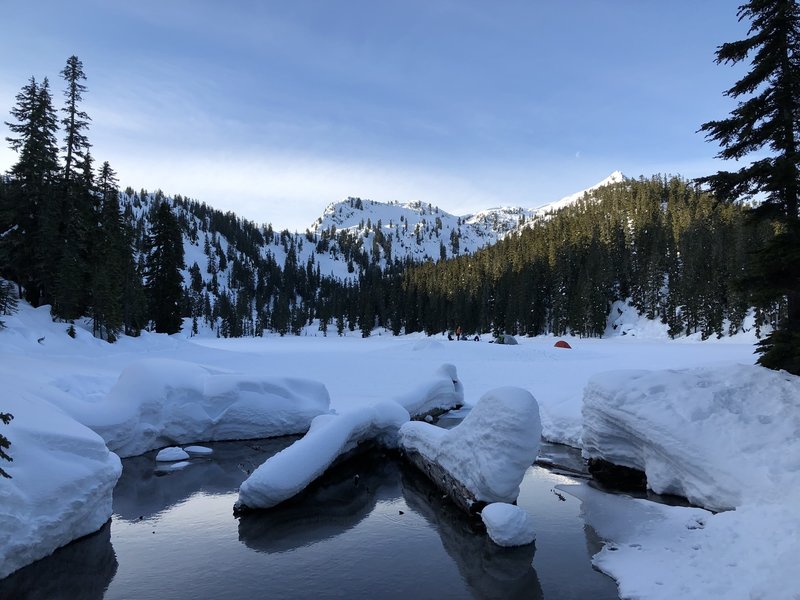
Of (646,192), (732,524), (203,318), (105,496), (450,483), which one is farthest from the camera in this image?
(203,318)

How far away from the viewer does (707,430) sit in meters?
11.2

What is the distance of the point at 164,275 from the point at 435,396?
120 ft

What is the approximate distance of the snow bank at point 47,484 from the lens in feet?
29.3

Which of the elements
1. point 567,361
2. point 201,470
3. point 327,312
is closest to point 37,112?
point 201,470

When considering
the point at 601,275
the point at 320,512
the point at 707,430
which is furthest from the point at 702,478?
the point at 601,275

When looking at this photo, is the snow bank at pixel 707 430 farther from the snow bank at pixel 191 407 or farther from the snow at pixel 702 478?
the snow bank at pixel 191 407

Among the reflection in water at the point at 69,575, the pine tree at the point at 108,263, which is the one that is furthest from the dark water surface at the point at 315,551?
the pine tree at the point at 108,263

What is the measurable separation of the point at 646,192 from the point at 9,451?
490 ft

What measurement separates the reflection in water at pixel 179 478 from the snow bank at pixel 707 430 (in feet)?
36.8

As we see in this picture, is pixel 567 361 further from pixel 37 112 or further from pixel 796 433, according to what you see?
pixel 37 112

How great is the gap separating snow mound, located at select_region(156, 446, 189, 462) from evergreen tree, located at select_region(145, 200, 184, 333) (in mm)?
35211

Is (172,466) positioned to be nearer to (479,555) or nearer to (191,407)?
(191,407)

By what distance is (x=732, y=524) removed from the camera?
895cm

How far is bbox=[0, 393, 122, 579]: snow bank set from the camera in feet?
29.3
